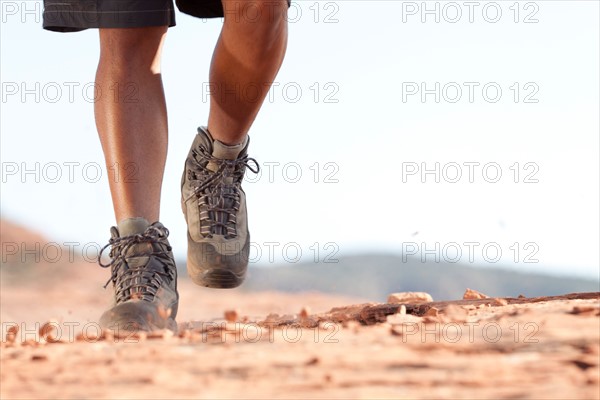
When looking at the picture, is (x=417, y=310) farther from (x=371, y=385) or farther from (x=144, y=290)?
(x=371, y=385)

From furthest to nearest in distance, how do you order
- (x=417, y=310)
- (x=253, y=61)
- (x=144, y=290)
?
(x=417, y=310) → (x=253, y=61) → (x=144, y=290)

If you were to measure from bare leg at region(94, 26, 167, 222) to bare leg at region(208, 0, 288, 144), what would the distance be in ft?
0.62

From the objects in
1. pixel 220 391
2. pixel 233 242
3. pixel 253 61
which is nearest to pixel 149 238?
pixel 233 242

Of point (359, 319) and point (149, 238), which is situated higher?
point (149, 238)

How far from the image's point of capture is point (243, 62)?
8.23 ft

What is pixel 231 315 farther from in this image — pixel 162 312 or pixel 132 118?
pixel 132 118

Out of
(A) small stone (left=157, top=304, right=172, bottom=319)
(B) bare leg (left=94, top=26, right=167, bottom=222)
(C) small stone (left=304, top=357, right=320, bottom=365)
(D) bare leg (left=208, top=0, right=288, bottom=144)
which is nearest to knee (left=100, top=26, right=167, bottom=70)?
(B) bare leg (left=94, top=26, right=167, bottom=222)

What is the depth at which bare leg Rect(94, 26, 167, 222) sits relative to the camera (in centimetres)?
243

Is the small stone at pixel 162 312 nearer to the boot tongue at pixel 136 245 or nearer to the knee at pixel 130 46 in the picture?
the boot tongue at pixel 136 245

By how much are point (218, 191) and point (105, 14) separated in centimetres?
65

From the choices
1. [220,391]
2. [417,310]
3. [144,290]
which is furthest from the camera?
[417,310]

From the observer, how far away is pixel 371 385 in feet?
4.14

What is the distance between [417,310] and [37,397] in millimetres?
1964

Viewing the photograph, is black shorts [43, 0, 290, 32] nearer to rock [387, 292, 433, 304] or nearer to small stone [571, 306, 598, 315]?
small stone [571, 306, 598, 315]
